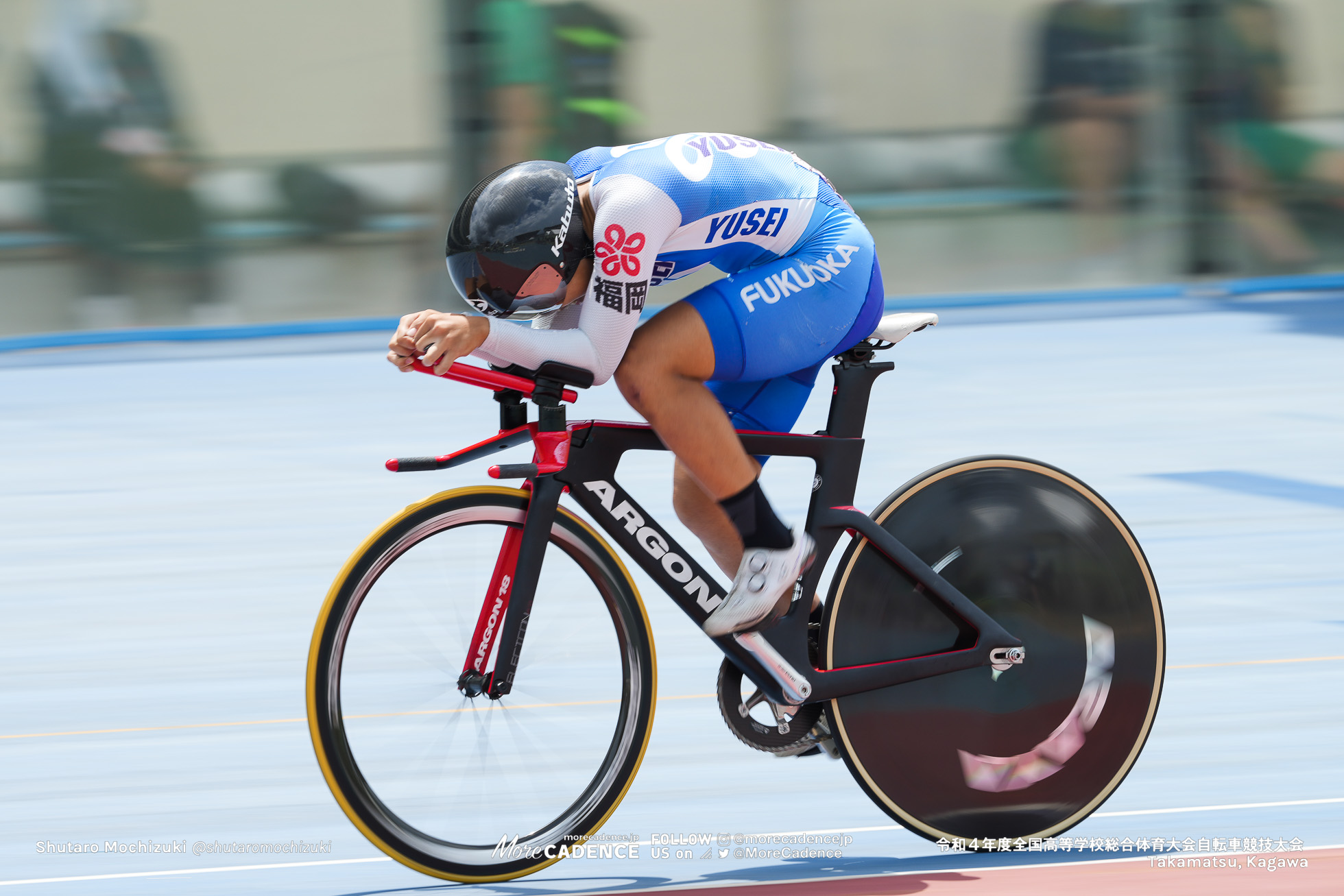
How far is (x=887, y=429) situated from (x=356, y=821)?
5072mm

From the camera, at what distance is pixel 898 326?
350 cm

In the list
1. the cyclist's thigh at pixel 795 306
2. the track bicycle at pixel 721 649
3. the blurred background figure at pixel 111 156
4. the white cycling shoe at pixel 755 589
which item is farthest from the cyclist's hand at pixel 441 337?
the blurred background figure at pixel 111 156

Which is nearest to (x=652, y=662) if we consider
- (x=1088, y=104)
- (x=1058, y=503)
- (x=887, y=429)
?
(x=1058, y=503)

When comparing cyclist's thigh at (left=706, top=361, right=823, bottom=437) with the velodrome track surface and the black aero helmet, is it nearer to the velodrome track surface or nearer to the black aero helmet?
the black aero helmet

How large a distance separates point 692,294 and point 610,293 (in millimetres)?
222

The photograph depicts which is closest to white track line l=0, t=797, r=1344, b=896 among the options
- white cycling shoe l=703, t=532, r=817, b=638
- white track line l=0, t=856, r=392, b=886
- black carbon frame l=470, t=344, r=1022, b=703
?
white track line l=0, t=856, r=392, b=886

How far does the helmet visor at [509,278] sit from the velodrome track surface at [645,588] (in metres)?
0.97

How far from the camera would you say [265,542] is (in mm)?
6371

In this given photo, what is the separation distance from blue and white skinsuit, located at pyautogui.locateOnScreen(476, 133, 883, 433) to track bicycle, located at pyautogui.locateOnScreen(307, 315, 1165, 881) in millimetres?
91

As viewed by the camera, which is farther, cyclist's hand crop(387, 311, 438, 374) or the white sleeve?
the white sleeve

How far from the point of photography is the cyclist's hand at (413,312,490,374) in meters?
3.06

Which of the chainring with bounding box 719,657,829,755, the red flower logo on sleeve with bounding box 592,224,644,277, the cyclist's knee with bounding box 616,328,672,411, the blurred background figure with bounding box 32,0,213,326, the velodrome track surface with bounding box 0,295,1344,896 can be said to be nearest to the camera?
the red flower logo on sleeve with bounding box 592,224,644,277

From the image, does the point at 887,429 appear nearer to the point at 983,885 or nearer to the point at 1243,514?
the point at 1243,514

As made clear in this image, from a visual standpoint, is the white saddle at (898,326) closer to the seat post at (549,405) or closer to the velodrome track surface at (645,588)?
the seat post at (549,405)
